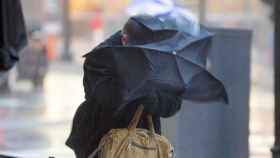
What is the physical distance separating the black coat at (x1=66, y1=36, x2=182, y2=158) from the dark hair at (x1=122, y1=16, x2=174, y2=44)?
0.28 metres

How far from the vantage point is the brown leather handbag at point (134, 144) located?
11.9 feet

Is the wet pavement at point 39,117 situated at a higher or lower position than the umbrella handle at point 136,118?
lower

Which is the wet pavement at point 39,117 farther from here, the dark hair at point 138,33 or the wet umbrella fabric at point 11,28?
the dark hair at point 138,33

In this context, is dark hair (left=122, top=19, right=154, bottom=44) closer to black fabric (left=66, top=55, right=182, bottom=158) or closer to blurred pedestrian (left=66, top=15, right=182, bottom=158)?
blurred pedestrian (left=66, top=15, right=182, bottom=158)

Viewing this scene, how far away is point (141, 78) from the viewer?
11.9 ft

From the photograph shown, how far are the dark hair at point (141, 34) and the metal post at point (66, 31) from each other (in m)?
19.4

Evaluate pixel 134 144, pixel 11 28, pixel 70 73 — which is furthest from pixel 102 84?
pixel 70 73

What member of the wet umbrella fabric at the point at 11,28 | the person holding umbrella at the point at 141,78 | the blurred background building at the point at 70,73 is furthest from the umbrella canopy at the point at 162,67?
the blurred background building at the point at 70,73

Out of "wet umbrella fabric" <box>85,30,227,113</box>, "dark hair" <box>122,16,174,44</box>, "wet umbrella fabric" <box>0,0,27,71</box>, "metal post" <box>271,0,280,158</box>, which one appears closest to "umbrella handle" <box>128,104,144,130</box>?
"wet umbrella fabric" <box>85,30,227,113</box>

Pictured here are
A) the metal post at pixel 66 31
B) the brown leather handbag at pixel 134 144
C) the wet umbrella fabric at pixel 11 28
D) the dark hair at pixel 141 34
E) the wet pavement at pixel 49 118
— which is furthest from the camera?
the metal post at pixel 66 31

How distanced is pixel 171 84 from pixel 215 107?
1.62 meters

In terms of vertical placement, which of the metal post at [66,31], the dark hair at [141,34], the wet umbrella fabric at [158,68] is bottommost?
the metal post at [66,31]

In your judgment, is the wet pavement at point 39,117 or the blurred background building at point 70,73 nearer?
the wet pavement at point 39,117
